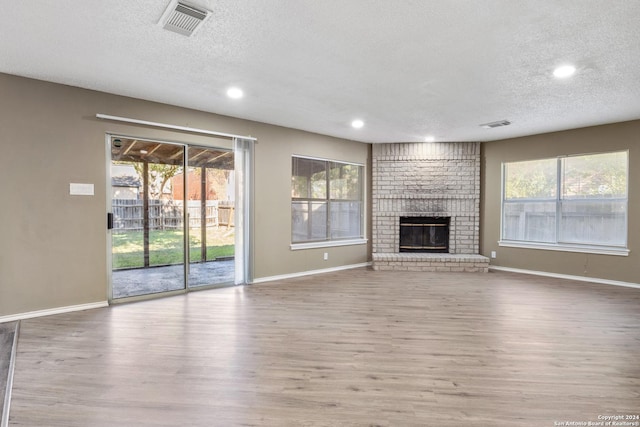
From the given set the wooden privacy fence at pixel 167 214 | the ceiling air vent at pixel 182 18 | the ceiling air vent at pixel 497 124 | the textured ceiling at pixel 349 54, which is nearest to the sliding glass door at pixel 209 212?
the wooden privacy fence at pixel 167 214

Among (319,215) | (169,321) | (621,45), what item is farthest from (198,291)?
(621,45)

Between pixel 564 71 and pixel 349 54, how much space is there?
84.6 inches

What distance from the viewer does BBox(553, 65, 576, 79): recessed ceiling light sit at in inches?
123

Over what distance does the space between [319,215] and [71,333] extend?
4.16m

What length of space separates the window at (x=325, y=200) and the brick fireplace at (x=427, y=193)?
389 millimetres

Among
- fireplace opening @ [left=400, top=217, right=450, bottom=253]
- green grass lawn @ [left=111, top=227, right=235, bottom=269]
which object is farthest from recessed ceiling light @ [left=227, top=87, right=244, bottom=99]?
fireplace opening @ [left=400, top=217, right=450, bottom=253]

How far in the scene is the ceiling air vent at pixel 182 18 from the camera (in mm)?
2225

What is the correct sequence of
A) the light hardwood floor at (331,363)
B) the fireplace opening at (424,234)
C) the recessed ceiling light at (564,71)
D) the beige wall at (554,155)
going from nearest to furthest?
the light hardwood floor at (331,363), the recessed ceiling light at (564,71), the beige wall at (554,155), the fireplace opening at (424,234)

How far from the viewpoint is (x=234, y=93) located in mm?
3945

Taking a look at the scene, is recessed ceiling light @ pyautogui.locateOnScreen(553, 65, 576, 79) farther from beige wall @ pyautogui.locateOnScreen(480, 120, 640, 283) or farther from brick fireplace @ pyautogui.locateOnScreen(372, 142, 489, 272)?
brick fireplace @ pyautogui.locateOnScreen(372, 142, 489, 272)

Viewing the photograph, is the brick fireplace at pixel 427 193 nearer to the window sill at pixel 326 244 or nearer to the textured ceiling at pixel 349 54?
the window sill at pixel 326 244

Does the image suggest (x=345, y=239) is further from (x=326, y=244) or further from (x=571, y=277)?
(x=571, y=277)

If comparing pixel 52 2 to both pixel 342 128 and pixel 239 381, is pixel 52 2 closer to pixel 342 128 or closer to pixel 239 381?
pixel 239 381

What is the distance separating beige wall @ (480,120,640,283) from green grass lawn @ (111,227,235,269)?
511cm
